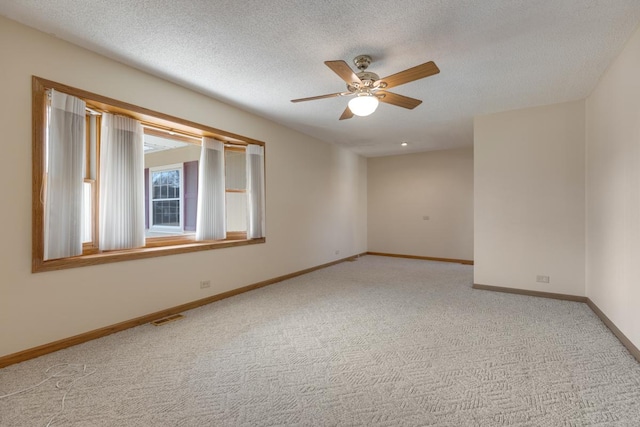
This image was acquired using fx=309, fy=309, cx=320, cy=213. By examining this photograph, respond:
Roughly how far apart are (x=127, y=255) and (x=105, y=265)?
0.21 m

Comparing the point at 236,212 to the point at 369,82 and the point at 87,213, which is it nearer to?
the point at 87,213

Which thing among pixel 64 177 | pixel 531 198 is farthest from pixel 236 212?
pixel 531 198

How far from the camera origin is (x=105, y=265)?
2.95 metres

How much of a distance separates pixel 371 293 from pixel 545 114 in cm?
341

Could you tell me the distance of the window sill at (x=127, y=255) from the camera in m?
2.57

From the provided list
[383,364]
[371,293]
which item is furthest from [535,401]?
[371,293]

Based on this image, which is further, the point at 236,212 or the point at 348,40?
the point at 236,212

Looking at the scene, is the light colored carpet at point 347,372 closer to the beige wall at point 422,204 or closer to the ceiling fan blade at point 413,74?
the ceiling fan blade at point 413,74

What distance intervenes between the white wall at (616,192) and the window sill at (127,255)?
4.18m

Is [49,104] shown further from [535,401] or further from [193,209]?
[535,401]

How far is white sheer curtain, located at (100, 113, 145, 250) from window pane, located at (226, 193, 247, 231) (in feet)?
4.96

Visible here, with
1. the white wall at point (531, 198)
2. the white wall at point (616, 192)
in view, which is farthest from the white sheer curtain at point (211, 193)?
the white wall at point (616, 192)

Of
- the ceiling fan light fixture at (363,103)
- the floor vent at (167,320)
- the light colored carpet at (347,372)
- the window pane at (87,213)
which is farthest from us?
the floor vent at (167,320)

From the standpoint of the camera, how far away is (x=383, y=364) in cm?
238
